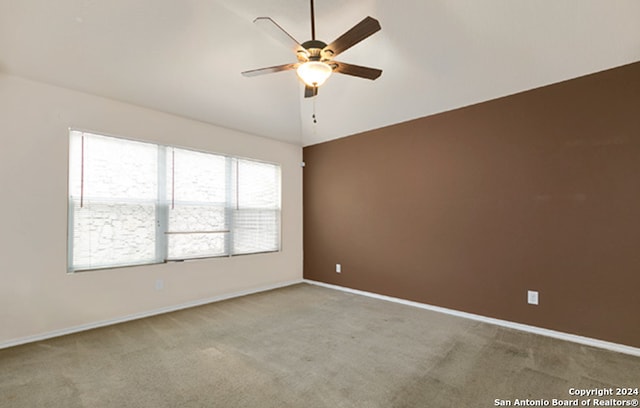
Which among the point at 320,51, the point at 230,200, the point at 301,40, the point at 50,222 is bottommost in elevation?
the point at 50,222

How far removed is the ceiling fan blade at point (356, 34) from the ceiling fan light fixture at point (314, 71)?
11cm

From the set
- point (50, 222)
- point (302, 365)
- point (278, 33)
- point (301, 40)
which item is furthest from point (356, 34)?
point (50, 222)

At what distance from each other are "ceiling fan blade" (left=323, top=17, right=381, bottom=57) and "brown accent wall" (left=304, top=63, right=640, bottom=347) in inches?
87.6

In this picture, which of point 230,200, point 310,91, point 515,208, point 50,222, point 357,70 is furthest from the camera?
point 230,200

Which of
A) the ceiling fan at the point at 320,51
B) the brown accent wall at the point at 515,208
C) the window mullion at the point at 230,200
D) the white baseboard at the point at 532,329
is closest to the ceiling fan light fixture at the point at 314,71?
the ceiling fan at the point at 320,51

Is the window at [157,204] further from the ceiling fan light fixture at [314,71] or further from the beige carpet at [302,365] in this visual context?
the ceiling fan light fixture at [314,71]

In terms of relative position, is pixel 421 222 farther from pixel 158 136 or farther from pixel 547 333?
pixel 158 136

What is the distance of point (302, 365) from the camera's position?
7.88 feet

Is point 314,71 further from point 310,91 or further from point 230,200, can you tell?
point 230,200

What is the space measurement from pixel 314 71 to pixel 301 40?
3.60ft

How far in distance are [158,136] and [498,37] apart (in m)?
3.85

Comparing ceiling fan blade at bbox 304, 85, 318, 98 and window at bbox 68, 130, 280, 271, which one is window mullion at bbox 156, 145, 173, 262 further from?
ceiling fan blade at bbox 304, 85, 318, 98

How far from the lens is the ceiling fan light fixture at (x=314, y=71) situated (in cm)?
217

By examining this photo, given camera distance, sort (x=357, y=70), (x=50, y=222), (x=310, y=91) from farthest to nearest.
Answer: (x=50, y=222)
(x=310, y=91)
(x=357, y=70)
